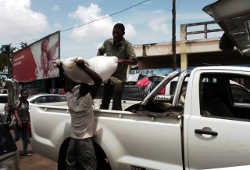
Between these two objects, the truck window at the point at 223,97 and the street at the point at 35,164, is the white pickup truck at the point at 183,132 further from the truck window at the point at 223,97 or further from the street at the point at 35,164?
the street at the point at 35,164

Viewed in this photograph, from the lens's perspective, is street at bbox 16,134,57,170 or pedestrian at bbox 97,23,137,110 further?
street at bbox 16,134,57,170

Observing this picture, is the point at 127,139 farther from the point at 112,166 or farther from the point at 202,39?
the point at 202,39

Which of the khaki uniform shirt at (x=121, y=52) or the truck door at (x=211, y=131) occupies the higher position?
the khaki uniform shirt at (x=121, y=52)

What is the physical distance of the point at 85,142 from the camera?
10.3 feet

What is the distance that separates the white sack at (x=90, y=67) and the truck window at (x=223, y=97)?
3.74 ft

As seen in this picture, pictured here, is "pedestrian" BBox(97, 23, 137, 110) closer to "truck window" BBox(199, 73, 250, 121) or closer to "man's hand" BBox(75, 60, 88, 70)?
"man's hand" BBox(75, 60, 88, 70)

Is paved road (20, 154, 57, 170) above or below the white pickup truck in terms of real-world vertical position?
below

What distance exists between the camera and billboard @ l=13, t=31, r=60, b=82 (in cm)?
1780

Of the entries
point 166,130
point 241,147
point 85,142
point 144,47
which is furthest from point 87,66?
point 144,47

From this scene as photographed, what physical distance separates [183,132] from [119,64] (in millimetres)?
1875

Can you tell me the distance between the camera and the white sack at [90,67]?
10.2 ft

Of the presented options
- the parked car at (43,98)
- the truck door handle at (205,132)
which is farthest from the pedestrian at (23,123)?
the truck door handle at (205,132)

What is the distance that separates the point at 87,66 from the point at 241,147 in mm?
1821

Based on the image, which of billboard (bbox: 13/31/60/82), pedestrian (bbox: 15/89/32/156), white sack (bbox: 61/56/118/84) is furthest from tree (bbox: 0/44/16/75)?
white sack (bbox: 61/56/118/84)
